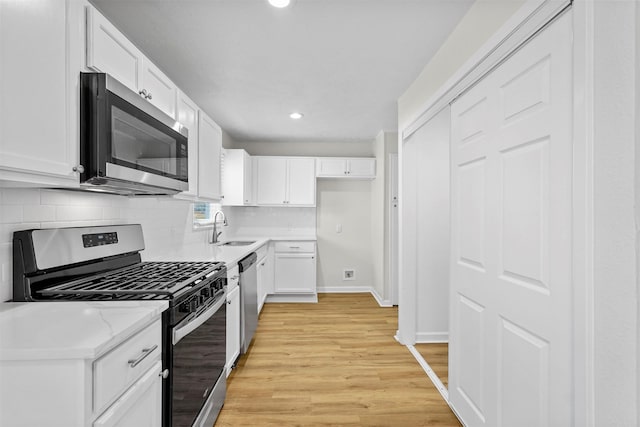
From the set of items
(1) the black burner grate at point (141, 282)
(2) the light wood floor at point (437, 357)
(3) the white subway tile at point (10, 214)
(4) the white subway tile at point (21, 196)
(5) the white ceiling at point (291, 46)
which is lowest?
(2) the light wood floor at point (437, 357)

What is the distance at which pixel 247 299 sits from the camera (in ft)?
9.50

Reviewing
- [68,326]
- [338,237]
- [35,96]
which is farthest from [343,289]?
[35,96]

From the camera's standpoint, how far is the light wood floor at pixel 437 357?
8.53 ft

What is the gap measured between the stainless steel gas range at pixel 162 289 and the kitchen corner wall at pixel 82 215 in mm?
44

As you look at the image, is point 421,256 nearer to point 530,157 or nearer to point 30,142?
point 530,157

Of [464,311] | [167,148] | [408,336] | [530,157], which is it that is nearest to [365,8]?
[530,157]

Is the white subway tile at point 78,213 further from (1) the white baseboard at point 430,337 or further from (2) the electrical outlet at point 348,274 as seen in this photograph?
(2) the electrical outlet at point 348,274

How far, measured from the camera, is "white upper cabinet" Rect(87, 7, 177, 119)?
4.44ft

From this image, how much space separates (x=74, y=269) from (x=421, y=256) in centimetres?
276

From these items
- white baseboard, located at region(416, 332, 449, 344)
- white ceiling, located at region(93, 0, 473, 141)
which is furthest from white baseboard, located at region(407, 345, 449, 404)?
white ceiling, located at region(93, 0, 473, 141)

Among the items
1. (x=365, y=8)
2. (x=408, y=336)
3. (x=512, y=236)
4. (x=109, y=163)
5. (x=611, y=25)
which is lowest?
(x=408, y=336)

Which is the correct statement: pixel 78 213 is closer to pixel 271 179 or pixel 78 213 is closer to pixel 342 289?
pixel 271 179

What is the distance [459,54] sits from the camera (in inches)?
78.8

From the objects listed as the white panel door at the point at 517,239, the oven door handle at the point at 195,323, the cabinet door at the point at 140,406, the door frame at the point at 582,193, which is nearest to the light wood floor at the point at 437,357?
the white panel door at the point at 517,239
